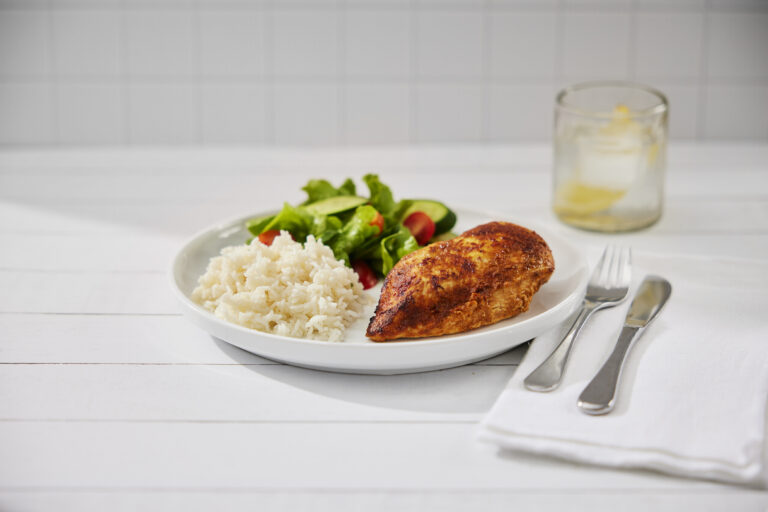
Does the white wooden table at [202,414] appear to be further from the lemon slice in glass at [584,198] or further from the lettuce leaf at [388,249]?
the lettuce leaf at [388,249]

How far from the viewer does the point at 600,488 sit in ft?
3.04

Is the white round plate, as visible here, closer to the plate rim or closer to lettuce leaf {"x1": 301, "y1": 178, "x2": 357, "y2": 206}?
the plate rim

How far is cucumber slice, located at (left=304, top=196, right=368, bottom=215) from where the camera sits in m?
1.53

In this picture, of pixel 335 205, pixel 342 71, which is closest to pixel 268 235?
pixel 335 205

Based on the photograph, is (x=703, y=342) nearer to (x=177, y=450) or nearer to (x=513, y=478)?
(x=513, y=478)

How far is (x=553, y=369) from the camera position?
1124 mm

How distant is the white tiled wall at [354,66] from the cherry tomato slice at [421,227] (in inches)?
42.7

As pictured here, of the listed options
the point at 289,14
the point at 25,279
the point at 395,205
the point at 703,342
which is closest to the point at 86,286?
the point at 25,279

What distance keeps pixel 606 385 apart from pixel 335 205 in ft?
2.24

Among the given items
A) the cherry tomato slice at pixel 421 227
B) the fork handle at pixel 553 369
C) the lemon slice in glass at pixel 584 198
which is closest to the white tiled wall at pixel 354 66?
the lemon slice in glass at pixel 584 198

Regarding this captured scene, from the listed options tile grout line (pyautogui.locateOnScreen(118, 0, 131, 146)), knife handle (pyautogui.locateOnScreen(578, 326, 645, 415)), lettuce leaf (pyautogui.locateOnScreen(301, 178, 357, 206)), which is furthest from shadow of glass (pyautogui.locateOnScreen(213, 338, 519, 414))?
tile grout line (pyautogui.locateOnScreen(118, 0, 131, 146))

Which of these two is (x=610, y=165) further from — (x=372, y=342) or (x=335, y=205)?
(x=372, y=342)

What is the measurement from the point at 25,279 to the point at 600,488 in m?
1.15

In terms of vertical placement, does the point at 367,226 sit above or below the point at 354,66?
below
